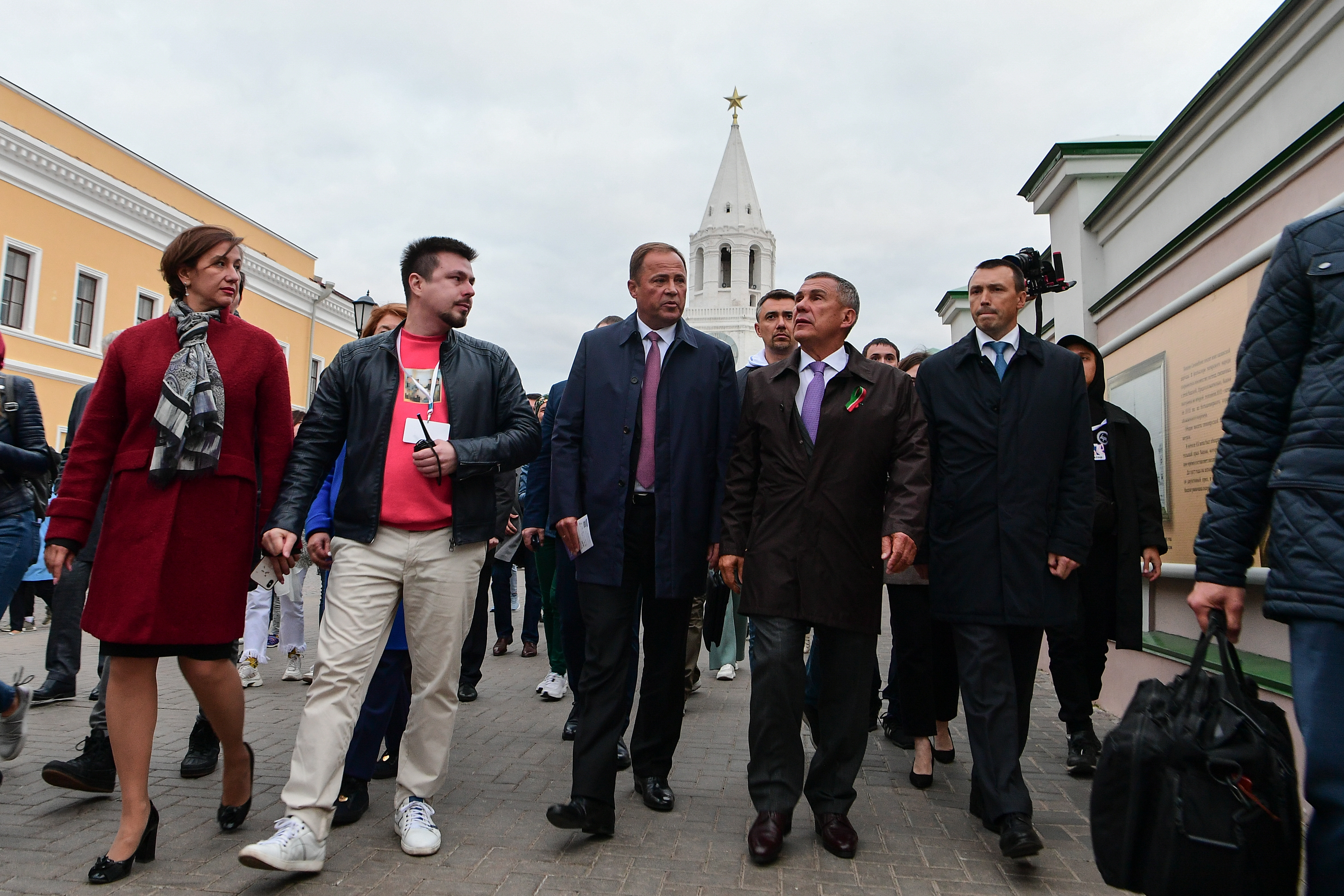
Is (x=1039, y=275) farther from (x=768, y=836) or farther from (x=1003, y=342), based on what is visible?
(x=768, y=836)

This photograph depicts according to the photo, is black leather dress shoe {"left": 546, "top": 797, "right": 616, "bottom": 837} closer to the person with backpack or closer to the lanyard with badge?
Answer: the lanyard with badge

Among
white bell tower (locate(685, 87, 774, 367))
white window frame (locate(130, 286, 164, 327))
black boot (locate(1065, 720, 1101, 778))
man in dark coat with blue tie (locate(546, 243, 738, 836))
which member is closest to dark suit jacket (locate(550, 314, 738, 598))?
man in dark coat with blue tie (locate(546, 243, 738, 836))

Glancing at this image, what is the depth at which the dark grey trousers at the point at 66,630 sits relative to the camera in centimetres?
620

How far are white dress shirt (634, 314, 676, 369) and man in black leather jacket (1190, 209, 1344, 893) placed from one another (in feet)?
7.55

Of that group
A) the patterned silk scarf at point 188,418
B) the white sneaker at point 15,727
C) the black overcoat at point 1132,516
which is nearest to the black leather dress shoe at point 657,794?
the patterned silk scarf at point 188,418

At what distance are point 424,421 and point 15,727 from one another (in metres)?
2.16

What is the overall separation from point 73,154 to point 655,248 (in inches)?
984

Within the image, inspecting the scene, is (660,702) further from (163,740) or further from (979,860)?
(163,740)

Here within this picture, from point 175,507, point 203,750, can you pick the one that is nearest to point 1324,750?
point 175,507

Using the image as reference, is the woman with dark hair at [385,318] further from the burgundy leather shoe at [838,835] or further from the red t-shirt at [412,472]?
the burgundy leather shoe at [838,835]

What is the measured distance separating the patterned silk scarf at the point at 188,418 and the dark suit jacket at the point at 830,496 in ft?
6.64

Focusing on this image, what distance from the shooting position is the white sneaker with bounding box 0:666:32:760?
3920 mm

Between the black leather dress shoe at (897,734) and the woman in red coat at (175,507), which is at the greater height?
the woman in red coat at (175,507)

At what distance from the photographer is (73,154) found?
77.2 feet
